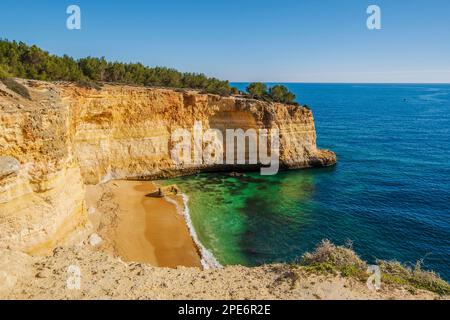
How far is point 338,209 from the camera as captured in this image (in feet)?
90.6

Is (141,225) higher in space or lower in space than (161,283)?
lower

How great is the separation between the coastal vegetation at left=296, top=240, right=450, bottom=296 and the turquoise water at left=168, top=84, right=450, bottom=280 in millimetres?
4542

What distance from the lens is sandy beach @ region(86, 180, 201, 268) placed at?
1973 cm

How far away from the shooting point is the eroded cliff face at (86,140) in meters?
14.0

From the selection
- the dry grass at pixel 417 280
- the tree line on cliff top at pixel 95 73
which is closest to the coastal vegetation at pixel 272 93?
the tree line on cliff top at pixel 95 73

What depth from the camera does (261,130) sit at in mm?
39656

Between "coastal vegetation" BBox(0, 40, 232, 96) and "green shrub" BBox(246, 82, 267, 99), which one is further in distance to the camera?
"green shrub" BBox(246, 82, 267, 99)

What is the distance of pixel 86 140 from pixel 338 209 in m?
23.8

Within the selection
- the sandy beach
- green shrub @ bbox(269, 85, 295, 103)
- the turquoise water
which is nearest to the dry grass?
the turquoise water

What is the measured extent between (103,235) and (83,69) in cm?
2549

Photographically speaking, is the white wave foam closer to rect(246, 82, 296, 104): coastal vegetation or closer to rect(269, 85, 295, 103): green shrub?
rect(246, 82, 296, 104): coastal vegetation

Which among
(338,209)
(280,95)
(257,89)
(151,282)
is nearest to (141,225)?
(151,282)

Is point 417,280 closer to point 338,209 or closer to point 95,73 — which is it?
point 338,209

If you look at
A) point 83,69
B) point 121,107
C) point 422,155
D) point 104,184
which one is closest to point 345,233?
point 104,184
